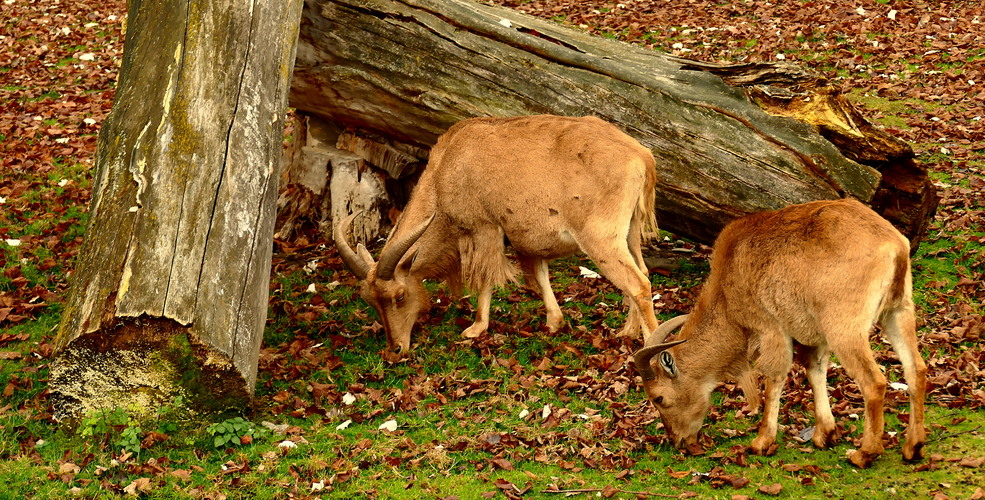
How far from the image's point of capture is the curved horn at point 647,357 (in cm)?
688

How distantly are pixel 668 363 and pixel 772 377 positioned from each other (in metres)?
0.73

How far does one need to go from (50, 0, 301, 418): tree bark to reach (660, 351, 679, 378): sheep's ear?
3.05m

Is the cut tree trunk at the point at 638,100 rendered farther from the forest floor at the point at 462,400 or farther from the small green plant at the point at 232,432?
the small green plant at the point at 232,432

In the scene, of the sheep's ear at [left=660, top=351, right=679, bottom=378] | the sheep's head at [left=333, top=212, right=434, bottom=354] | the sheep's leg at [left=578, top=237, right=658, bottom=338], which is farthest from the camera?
the sheep's head at [left=333, top=212, right=434, bottom=354]

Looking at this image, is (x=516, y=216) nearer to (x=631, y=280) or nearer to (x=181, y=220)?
(x=631, y=280)

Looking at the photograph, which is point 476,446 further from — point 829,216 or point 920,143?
point 920,143

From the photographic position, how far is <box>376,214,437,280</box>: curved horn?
8.87 m

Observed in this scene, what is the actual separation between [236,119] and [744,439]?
15.4ft

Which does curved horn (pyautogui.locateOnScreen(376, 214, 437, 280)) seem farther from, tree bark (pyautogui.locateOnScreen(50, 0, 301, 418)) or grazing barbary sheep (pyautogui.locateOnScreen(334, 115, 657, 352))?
tree bark (pyautogui.locateOnScreen(50, 0, 301, 418))

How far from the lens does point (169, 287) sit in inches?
269

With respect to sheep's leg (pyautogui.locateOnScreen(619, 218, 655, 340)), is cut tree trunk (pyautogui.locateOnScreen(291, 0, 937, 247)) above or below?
above

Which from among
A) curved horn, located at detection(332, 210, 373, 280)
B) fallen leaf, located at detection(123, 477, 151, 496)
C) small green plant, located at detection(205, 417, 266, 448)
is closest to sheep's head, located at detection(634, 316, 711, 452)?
small green plant, located at detection(205, 417, 266, 448)

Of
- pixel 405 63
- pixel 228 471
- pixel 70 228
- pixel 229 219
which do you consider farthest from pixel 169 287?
pixel 70 228

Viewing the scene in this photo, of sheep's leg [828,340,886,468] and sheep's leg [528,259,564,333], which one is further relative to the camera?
sheep's leg [528,259,564,333]
